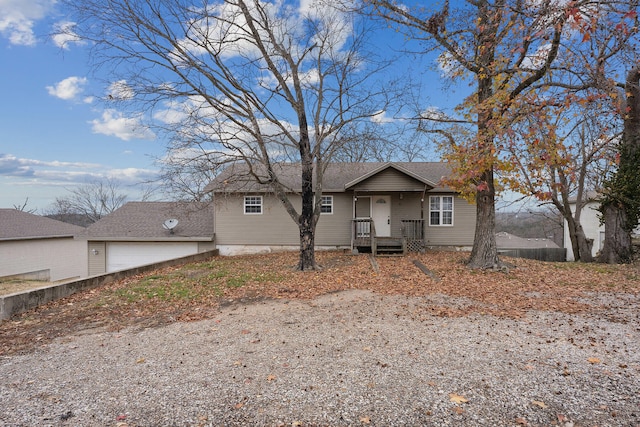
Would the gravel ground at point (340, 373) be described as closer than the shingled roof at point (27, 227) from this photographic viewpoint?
Yes

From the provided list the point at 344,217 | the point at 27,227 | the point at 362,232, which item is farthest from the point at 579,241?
the point at 27,227

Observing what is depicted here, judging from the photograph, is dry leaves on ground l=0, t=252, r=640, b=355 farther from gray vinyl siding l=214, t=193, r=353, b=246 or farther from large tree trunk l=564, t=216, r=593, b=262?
large tree trunk l=564, t=216, r=593, b=262

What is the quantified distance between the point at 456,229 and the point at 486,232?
231 inches

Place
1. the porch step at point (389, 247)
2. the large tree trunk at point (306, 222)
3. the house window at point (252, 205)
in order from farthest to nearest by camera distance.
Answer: the house window at point (252, 205)
the porch step at point (389, 247)
the large tree trunk at point (306, 222)

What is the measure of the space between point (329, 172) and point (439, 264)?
808 centimetres

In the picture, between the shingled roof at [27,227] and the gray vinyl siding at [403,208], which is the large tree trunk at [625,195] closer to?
the gray vinyl siding at [403,208]

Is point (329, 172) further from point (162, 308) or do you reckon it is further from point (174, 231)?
point (162, 308)

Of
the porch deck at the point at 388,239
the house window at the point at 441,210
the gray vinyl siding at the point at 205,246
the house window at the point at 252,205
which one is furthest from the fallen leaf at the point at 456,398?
the gray vinyl siding at the point at 205,246

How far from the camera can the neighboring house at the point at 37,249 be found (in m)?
18.9

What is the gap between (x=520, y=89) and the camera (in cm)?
899

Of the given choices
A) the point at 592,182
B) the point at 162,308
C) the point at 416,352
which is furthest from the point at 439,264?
the point at 592,182

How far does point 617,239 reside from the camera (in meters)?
12.4

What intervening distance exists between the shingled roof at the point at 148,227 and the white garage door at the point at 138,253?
0.47m

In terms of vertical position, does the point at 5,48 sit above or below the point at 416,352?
above
